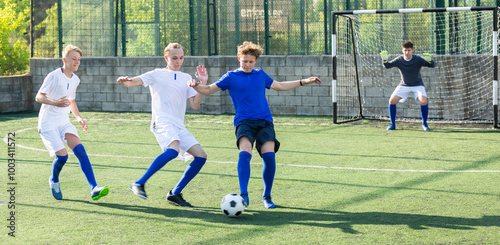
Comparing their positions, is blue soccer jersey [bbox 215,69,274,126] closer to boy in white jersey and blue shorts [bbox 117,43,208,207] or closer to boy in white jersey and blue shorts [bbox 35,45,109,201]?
boy in white jersey and blue shorts [bbox 117,43,208,207]

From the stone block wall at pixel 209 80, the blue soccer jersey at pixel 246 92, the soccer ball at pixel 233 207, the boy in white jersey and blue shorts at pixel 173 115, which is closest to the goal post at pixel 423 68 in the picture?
the stone block wall at pixel 209 80

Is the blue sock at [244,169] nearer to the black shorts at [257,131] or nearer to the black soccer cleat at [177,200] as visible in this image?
the black shorts at [257,131]

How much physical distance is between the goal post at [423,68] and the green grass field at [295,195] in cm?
237

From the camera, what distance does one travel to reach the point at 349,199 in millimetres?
6262

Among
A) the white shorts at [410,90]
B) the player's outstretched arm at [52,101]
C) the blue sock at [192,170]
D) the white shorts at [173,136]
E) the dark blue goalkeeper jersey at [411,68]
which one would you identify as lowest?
the blue sock at [192,170]

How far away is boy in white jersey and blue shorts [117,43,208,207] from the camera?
6.11m

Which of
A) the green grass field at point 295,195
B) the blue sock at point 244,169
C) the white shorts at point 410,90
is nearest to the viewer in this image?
the green grass field at point 295,195

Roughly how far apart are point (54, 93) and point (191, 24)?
9.48 metres

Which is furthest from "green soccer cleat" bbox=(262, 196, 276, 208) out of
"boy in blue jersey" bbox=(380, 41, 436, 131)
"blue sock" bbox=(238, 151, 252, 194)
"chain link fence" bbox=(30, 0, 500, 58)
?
"chain link fence" bbox=(30, 0, 500, 58)

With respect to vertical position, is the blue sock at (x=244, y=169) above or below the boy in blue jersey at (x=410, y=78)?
below

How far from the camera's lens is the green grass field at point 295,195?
16.5ft

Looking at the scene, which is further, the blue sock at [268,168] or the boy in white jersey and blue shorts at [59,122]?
the boy in white jersey and blue shorts at [59,122]

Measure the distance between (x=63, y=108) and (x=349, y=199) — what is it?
316cm

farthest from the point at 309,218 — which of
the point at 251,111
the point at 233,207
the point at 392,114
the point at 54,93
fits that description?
the point at 392,114
